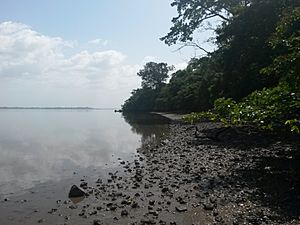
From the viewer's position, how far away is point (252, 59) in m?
24.6

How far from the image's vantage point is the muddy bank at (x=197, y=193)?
8.71 m

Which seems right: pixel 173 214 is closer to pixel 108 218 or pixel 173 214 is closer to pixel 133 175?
pixel 108 218

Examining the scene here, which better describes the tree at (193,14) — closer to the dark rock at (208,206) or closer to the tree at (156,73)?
the dark rock at (208,206)

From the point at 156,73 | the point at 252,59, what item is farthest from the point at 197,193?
the point at 156,73

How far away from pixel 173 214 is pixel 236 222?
1.75m

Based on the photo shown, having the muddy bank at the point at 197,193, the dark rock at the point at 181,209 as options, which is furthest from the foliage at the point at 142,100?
the dark rock at the point at 181,209

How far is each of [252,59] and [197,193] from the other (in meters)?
16.2

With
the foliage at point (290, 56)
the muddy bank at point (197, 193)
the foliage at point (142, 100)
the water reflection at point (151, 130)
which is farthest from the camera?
the foliage at point (142, 100)

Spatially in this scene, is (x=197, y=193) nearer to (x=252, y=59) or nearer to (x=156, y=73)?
(x=252, y=59)

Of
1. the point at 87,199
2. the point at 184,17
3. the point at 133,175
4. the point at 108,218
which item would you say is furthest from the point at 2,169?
the point at 184,17

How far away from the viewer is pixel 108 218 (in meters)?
9.14

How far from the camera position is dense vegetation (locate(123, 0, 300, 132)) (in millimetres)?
10625

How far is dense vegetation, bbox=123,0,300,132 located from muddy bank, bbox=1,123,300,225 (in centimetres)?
170

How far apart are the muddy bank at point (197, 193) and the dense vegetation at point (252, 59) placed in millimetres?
1701
